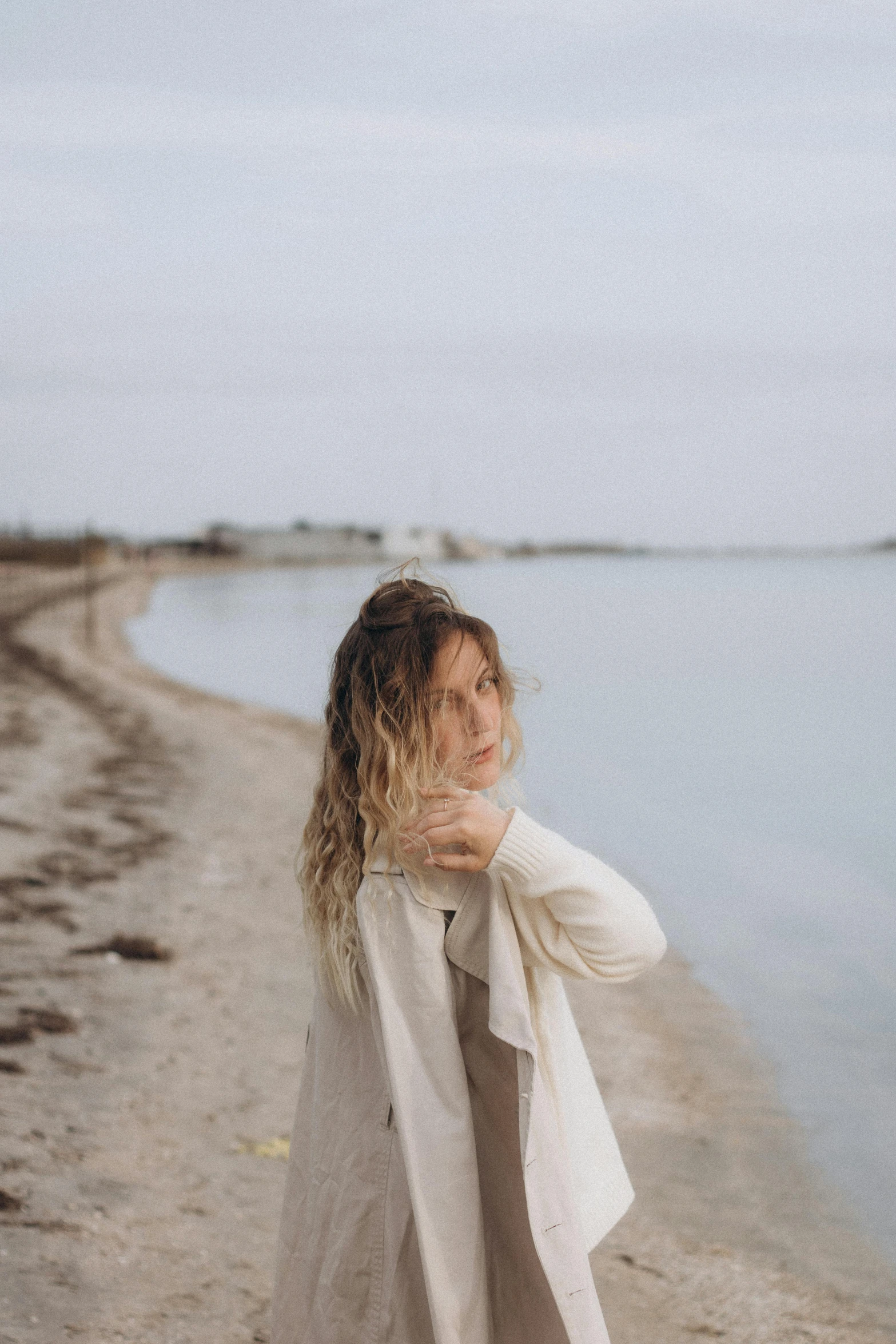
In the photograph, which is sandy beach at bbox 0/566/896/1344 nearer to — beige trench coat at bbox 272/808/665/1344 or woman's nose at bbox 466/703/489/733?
beige trench coat at bbox 272/808/665/1344

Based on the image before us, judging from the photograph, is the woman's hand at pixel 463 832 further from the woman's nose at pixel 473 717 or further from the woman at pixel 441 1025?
the woman's nose at pixel 473 717

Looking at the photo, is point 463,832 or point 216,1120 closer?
point 463,832

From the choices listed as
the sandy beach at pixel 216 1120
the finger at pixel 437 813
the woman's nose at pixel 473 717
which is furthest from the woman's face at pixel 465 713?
the sandy beach at pixel 216 1120

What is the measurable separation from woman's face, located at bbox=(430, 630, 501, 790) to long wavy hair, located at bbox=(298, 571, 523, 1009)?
0.01m

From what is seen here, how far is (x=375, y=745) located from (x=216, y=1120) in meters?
2.92

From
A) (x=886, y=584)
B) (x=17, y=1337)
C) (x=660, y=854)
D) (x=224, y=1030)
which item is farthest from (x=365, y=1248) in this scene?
(x=886, y=584)

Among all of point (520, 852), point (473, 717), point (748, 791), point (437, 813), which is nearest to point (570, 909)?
point (520, 852)

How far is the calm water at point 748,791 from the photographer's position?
6.20 m

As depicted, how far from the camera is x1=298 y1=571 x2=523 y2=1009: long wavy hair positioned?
1885 millimetres

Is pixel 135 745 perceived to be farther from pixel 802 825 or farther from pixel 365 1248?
pixel 365 1248

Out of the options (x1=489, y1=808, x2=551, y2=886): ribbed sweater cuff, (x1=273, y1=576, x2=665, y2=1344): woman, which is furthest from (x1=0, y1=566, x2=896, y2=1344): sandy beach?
(x1=489, y1=808, x2=551, y2=886): ribbed sweater cuff

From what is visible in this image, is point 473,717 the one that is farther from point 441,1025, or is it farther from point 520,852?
point 441,1025

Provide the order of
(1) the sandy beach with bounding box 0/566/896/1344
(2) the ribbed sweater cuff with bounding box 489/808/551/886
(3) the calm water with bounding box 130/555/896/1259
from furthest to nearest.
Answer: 1. (3) the calm water with bounding box 130/555/896/1259
2. (1) the sandy beach with bounding box 0/566/896/1344
3. (2) the ribbed sweater cuff with bounding box 489/808/551/886

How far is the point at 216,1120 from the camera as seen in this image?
432 centimetres
